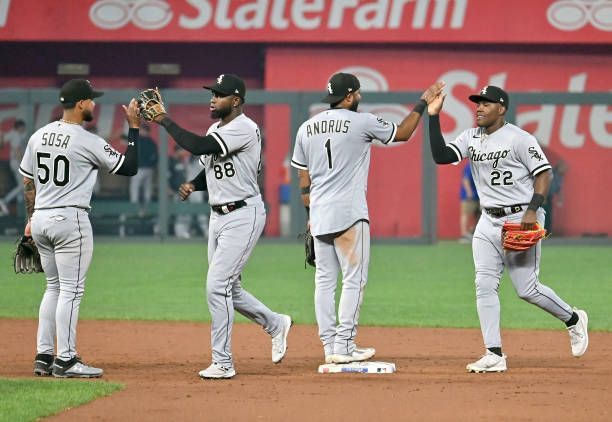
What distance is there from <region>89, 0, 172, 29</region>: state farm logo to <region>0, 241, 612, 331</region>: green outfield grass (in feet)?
17.7

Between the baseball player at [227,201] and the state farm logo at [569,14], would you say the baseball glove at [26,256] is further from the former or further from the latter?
the state farm logo at [569,14]

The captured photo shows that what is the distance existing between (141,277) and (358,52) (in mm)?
10794

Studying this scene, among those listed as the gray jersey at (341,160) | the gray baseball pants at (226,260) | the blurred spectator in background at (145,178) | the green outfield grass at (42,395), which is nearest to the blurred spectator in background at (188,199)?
the blurred spectator in background at (145,178)

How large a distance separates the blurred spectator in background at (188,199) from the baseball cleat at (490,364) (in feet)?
53.8

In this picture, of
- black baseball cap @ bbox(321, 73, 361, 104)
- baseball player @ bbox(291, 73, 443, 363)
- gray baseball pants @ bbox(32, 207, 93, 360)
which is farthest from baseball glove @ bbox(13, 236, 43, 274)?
black baseball cap @ bbox(321, 73, 361, 104)

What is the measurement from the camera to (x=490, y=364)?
9688 mm

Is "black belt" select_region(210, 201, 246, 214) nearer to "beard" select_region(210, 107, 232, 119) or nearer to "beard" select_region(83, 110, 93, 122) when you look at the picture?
"beard" select_region(210, 107, 232, 119)

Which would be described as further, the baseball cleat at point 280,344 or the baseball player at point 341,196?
the baseball cleat at point 280,344

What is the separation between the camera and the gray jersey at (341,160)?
31.6 feet

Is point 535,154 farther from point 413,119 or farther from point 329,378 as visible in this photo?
point 329,378

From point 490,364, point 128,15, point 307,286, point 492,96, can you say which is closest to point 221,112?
point 492,96

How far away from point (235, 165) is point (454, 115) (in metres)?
18.1

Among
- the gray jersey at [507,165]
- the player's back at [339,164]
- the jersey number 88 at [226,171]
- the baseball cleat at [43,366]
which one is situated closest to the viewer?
the jersey number 88 at [226,171]

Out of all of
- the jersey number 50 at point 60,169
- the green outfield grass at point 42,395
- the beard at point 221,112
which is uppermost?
the beard at point 221,112
